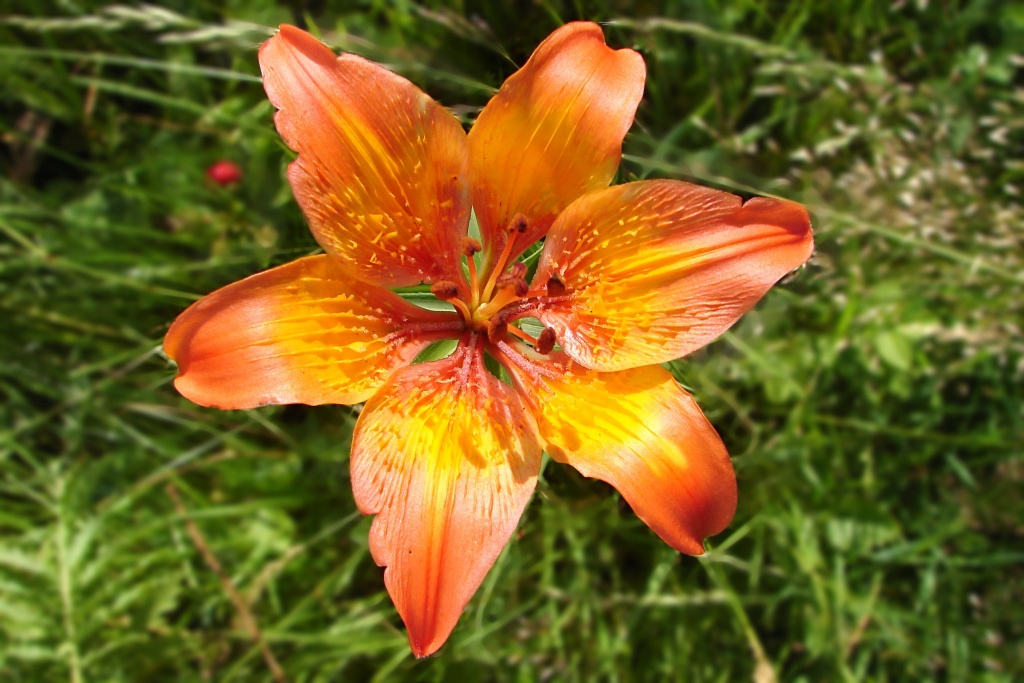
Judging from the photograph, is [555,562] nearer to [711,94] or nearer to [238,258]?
[238,258]

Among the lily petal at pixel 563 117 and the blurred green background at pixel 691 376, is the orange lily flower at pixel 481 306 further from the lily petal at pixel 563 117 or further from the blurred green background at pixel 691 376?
the blurred green background at pixel 691 376

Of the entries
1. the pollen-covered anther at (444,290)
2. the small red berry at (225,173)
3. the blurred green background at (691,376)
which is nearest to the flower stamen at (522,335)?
the pollen-covered anther at (444,290)

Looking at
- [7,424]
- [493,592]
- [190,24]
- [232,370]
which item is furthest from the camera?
[7,424]

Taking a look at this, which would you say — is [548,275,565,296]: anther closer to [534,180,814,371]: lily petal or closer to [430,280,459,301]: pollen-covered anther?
[534,180,814,371]: lily petal

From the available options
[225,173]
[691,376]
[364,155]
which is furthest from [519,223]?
[225,173]

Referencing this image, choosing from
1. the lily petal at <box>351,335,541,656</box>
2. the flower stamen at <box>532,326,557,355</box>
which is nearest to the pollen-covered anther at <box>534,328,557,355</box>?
the flower stamen at <box>532,326,557,355</box>

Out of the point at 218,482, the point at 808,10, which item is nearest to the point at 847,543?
the point at 808,10

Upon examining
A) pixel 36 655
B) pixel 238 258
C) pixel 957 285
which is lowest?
pixel 36 655
